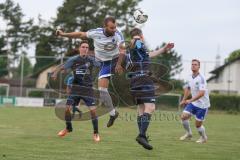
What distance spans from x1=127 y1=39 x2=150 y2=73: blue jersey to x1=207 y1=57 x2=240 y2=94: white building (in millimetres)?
35074

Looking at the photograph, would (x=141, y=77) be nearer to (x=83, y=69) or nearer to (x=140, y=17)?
(x=140, y=17)

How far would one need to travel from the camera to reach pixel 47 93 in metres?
42.6

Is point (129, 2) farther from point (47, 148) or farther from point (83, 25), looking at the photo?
point (47, 148)

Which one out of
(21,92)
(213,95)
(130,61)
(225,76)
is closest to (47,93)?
(21,92)

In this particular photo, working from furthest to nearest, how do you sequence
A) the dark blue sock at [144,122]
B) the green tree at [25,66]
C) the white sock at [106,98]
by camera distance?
the green tree at [25,66] → the white sock at [106,98] → the dark blue sock at [144,122]

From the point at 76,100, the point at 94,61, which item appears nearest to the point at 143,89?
the point at 94,61

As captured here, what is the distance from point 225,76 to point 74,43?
27575 mm

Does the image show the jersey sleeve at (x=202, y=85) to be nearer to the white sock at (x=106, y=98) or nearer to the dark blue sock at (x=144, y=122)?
the white sock at (x=106, y=98)

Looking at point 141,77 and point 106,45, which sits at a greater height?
point 106,45

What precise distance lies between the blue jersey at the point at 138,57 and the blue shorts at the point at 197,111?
12.2ft

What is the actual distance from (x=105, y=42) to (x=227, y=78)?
1566 inches

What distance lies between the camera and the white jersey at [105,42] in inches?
430

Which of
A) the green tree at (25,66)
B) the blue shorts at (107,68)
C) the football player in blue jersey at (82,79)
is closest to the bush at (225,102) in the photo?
the green tree at (25,66)

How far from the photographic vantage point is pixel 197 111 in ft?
44.1
